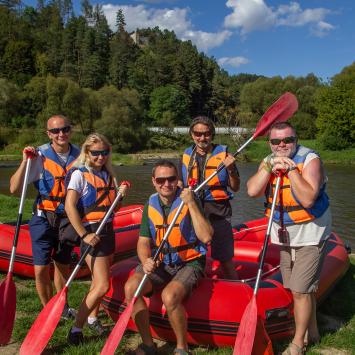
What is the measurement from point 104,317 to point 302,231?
174 cm

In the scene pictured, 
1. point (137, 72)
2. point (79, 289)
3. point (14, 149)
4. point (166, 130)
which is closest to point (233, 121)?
point (166, 130)

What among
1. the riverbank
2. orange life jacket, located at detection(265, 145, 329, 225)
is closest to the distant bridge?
the riverbank

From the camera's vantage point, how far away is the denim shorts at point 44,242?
→ 3.10 meters

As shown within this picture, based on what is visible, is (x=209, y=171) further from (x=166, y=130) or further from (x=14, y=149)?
(x=166, y=130)

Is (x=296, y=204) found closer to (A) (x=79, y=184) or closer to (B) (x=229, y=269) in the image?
(B) (x=229, y=269)

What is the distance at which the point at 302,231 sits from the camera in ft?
8.79

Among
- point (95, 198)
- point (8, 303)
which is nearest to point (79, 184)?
point (95, 198)

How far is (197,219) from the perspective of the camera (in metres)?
2.71

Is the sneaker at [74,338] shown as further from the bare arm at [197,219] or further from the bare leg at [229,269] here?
the bare leg at [229,269]

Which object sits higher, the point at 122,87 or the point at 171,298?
the point at 122,87

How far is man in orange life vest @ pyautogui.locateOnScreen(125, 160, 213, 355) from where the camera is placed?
106 inches

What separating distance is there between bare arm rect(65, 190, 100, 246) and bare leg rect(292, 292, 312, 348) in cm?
134

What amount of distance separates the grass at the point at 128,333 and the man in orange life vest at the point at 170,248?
12.3 inches

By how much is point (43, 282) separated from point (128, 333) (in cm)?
74
